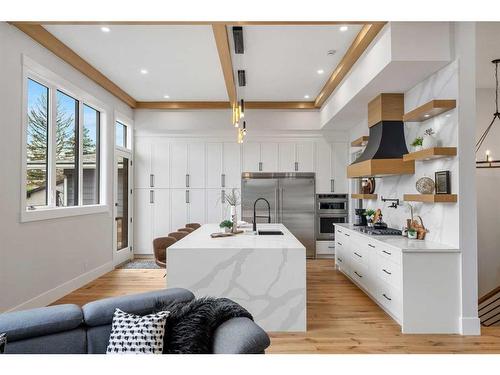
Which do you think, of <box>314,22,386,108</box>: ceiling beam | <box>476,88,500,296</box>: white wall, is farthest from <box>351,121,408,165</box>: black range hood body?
<box>476,88,500,296</box>: white wall

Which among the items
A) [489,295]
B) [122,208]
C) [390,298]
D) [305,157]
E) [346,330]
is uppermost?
[305,157]

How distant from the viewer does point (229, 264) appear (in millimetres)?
2963

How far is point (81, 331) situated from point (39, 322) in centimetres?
19

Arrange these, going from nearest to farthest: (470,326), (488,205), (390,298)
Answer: (470,326) < (390,298) < (488,205)

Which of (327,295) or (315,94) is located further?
(315,94)

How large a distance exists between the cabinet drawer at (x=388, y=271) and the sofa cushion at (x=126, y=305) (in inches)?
83.3

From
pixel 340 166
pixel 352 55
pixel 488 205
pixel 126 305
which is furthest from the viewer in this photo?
pixel 340 166

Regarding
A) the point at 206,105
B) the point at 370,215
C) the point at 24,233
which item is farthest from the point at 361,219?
the point at 24,233

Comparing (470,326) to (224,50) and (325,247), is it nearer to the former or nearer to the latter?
(325,247)

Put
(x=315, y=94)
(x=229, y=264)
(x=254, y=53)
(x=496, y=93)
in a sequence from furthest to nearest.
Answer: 1. (x=315, y=94)
2. (x=496, y=93)
3. (x=254, y=53)
4. (x=229, y=264)

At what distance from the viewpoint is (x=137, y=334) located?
4.91ft
